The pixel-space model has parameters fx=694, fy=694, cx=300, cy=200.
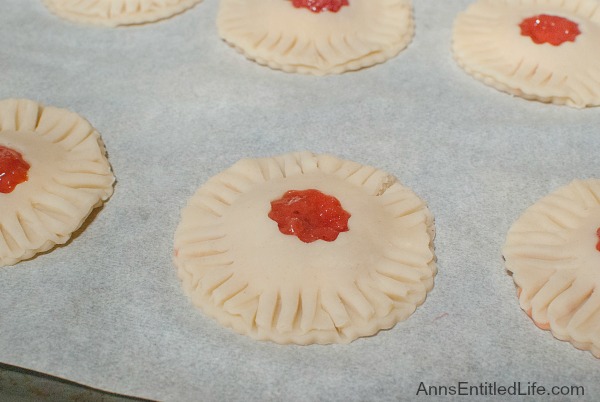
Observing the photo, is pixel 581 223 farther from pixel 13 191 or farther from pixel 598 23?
pixel 13 191

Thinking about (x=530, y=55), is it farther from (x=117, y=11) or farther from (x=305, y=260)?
(x=117, y=11)

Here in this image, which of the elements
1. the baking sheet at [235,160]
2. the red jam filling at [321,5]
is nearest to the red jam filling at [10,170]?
the baking sheet at [235,160]

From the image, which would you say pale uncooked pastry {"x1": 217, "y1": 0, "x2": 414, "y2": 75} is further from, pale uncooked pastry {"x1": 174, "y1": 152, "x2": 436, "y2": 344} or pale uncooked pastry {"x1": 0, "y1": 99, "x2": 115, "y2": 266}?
pale uncooked pastry {"x1": 0, "y1": 99, "x2": 115, "y2": 266}

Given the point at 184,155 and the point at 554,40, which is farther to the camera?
the point at 554,40

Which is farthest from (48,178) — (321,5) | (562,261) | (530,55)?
(530,55)

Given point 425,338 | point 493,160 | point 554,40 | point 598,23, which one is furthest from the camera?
point 598,23

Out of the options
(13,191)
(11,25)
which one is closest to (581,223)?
(13,191)
